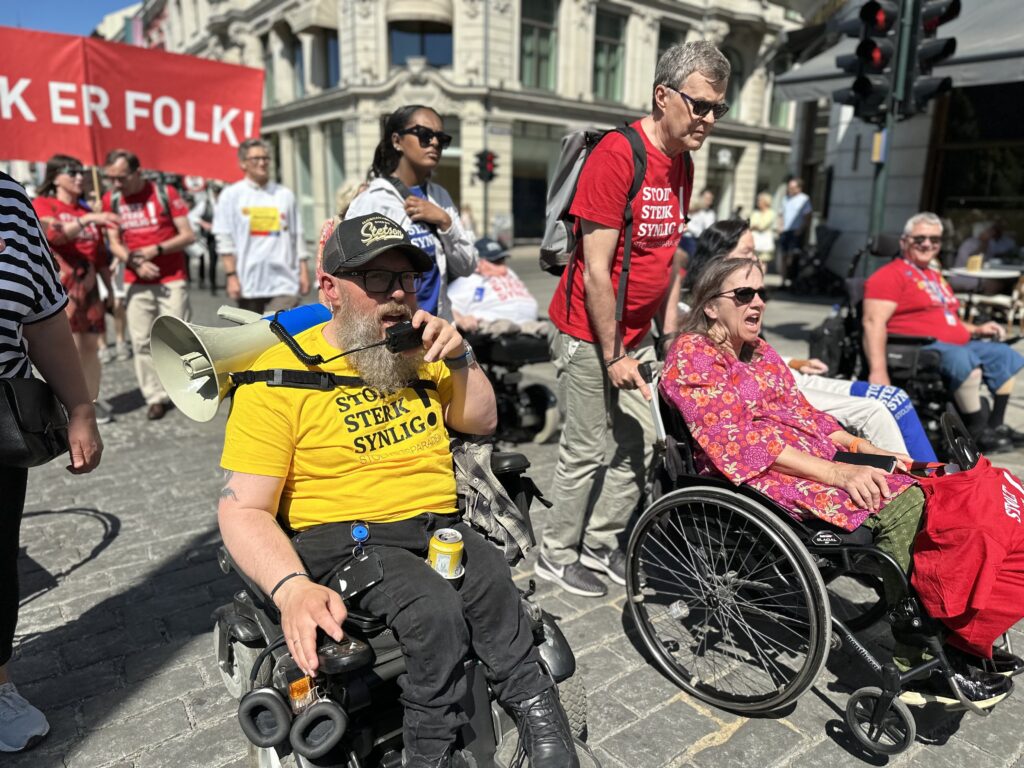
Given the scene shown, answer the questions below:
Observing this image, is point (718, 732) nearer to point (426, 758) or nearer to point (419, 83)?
point (426, 758)

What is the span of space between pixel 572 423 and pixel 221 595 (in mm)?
1851

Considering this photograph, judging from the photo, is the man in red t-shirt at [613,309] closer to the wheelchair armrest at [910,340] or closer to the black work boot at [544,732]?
the black work boot at [544,732]

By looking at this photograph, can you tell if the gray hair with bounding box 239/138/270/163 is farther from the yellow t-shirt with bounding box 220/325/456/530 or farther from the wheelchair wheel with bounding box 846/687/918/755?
the wheelchair wheel with bounding box 846/687/918/755

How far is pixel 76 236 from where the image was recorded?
5.36 m

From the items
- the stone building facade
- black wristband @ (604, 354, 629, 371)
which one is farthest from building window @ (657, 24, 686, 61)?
black wristband @ (604, 354, 629, 371)

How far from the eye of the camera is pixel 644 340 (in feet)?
11.4

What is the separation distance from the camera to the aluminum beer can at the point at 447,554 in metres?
1.93

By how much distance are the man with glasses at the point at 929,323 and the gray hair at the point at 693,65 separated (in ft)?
8.06

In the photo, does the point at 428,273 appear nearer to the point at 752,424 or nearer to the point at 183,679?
the point at 752,424

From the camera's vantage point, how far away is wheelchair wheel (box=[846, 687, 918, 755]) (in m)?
2.22

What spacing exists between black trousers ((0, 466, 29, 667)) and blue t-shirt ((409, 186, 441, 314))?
1.83 meters

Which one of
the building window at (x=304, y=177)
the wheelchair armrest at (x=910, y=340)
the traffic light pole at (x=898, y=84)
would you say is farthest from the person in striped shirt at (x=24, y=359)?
the building window at (x=304, y=177)

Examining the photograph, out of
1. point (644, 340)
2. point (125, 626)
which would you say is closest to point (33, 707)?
point (125, 626)

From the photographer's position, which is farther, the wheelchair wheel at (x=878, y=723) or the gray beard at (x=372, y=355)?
the wheelchair wheel at (x=878, y=723)
